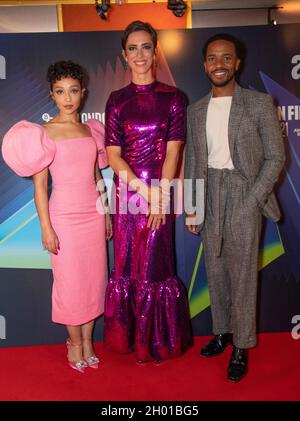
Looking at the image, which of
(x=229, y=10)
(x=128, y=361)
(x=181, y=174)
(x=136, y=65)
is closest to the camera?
(x=136, y=65)

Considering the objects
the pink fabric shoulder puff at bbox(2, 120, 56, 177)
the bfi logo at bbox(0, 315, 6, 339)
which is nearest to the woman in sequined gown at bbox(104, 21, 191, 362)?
the pink fabric shoulder puff at bbox(2, 120, 56, 177)

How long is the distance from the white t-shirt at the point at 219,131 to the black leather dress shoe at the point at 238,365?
1.11 m

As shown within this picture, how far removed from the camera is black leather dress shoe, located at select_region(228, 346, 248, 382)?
2.44 m

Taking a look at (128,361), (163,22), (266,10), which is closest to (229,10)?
(266,10)

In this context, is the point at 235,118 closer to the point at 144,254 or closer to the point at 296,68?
the point at 296,68

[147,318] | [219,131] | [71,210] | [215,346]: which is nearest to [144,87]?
[219,131]

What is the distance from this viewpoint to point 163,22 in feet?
12.2

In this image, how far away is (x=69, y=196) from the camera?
2.46 m

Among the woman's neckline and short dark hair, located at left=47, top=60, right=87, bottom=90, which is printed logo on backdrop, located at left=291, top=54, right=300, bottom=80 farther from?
short dark hair, located at left=47, top=60, right=87, bottom=90

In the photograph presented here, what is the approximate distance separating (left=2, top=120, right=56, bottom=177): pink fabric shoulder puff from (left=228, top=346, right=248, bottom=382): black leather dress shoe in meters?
1.58

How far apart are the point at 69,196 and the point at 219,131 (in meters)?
0.95

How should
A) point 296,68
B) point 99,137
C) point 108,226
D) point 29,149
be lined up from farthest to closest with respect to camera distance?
1. point 296,68
2. point 108,226
3. point 99,137
4. point 29,149
